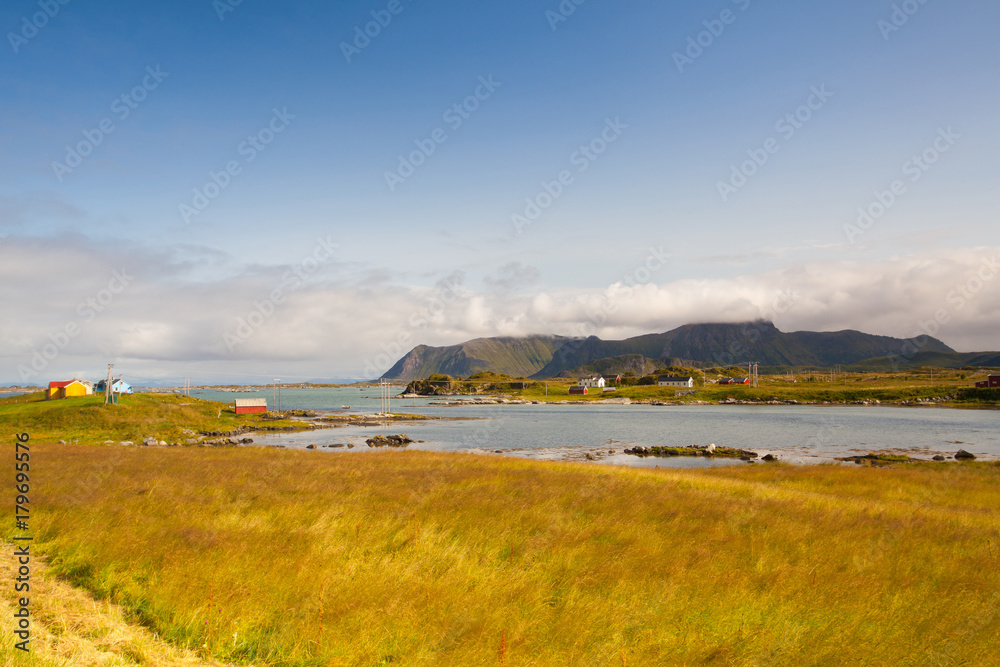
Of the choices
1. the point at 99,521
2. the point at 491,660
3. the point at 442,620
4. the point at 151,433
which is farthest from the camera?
the point at 151,433

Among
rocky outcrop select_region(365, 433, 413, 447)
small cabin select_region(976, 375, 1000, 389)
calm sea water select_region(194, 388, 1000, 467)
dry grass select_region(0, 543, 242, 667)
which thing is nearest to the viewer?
dry grass select_region(0, 543, 242, 667)

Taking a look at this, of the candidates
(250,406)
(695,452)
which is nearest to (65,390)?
(250,406)

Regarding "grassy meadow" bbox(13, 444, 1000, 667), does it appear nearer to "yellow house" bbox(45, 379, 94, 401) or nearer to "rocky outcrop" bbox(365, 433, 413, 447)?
"rocky outcrop" bbox(365, 433, 413, 447)

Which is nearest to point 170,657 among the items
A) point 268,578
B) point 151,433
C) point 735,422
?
point 268,578

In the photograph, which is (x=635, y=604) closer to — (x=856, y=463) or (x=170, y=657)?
(x=170, y=657)

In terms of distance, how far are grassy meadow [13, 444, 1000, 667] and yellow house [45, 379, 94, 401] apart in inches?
3493

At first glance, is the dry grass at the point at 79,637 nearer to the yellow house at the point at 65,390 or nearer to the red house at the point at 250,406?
the yellow house at the point at 65,390

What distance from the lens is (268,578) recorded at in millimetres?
10031

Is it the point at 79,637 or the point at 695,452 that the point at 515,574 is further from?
the point at 695,452

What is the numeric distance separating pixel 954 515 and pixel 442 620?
23.0 metres

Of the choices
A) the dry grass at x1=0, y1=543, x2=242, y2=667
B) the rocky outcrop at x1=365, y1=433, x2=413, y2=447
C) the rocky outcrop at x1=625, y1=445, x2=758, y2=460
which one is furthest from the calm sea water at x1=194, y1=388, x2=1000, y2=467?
the dry grass at x1=0, y1=543, x2=242, y2=667

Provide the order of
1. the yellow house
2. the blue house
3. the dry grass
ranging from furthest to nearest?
the blue house → the yellow house → the dry grass

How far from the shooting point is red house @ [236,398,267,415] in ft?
367

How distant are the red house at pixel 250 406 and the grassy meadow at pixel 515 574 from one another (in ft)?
330
